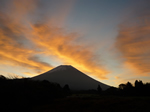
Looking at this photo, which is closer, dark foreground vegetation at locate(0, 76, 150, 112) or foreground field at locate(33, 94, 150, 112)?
foreground field at locate(33, 94, 150, 112)

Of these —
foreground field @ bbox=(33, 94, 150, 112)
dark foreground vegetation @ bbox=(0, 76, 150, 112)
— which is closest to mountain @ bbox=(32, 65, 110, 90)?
dark foreground vegetation @ bbox=(0, 76, 150, 112)

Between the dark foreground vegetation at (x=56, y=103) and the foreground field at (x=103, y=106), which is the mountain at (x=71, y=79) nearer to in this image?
the dark foreground vegetation at (x=56, y=103)

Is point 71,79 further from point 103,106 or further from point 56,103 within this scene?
point 103,106

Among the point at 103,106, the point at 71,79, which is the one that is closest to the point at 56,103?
the point at 103,106

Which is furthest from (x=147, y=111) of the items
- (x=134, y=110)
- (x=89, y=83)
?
(x=89, y=83)

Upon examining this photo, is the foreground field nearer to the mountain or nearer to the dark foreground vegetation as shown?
the dark foreground vegetation

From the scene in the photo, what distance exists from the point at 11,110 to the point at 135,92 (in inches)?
845

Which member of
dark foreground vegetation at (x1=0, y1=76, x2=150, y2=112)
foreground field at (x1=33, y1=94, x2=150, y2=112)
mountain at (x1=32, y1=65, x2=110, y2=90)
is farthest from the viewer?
mountain at (x1=32, y1=65, x2=110, y2=90)

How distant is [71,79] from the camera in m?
131

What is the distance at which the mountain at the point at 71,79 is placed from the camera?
4641 inches

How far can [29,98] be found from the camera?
882 centimetres

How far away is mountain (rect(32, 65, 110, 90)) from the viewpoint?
117875 mm

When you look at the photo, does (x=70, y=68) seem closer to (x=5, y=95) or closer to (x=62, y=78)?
(x=62, y=78)

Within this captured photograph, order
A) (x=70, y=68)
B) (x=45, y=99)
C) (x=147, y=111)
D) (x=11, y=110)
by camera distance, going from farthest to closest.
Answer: (x=70, y=68) → (x=45, y=99) → (x=11, y=110) → (x=147, y=111)
